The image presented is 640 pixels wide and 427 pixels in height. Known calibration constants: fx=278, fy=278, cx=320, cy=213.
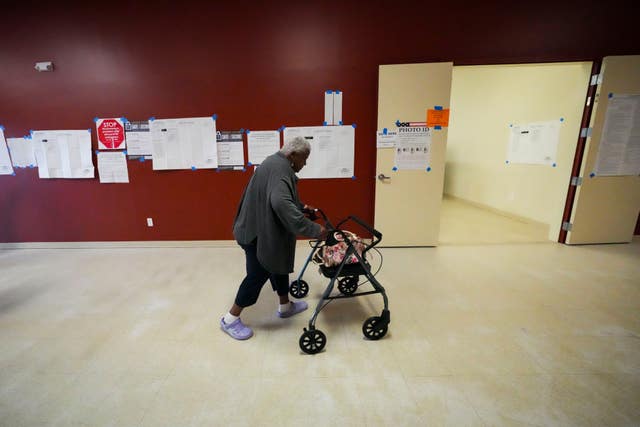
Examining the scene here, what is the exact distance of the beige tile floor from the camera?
4.74 ft

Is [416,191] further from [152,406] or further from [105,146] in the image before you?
[105,146]

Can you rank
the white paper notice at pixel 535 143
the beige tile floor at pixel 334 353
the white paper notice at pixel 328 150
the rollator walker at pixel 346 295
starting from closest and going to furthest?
the beige tile floor at pixel 334 353 < the rollator walker at pixel 346 295 < the white paper notice at pixel 328 150 < the white paper notice at pixel 535 143

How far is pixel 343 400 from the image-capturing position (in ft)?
4.91

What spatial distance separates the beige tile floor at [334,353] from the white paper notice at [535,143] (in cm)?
180

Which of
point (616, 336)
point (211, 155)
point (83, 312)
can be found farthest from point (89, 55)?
point (616, 336)

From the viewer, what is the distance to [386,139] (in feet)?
11.0

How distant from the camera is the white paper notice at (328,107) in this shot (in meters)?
3.34

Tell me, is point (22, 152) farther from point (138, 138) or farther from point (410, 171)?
point (410, 171)

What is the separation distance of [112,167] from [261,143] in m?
1.97

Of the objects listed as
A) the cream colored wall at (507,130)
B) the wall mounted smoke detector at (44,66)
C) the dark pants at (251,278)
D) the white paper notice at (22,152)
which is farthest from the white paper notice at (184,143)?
the cream colored wall at (507,130)

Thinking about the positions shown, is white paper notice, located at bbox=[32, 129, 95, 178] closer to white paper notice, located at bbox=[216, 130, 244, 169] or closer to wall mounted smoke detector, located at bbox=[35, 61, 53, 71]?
wall mounted smoke detector, located at bbox=[35, 61, 53, 71]

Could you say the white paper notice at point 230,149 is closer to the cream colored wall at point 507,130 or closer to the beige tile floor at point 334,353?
the beige tile floor at point 334,353

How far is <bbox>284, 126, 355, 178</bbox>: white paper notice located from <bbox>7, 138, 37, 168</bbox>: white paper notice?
329 cm

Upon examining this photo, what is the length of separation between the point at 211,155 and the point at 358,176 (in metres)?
1.89
